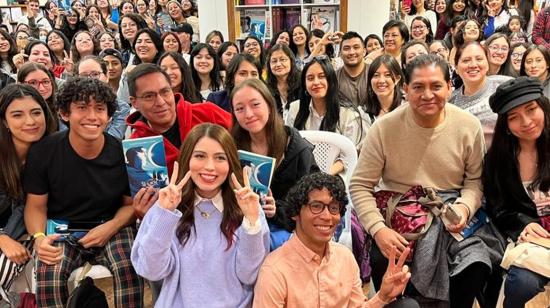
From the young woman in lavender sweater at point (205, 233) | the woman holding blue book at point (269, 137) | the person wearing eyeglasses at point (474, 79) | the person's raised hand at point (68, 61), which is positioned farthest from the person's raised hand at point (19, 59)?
the person wearing eyeglasses at point (474, 79)

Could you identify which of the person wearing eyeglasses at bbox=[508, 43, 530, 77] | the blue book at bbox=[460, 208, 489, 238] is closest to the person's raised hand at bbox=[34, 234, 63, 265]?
the blue book at bbox=[460, 208, 489, 238]

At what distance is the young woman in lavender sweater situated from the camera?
→ 167 cm

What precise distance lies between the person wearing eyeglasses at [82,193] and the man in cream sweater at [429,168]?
1.04 m

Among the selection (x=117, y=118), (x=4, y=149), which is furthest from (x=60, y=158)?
(x=117, y=118)

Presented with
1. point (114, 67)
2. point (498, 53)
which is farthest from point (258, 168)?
point (498, 53)

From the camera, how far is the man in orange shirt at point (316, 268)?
167 cm

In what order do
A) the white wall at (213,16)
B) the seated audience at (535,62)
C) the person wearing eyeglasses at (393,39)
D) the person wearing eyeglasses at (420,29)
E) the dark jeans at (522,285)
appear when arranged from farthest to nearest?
the white wall at (213,16), the person wearing eyeglasses at (420,29), the person wearing eyeglasses at (393,39), the seated audience at (535,62), the dark jeans at (522,285)

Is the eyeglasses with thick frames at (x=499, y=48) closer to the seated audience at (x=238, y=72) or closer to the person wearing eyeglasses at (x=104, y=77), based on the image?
the seated audience at (x=238, y=72)

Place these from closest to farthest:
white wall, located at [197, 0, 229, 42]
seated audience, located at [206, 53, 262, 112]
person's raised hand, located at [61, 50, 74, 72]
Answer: seated audience, located at [206, 53, 262, 112]
person's raised hand, located at [61, 50, 74, 72]
white wall, located at [197, 0, 229, 42]

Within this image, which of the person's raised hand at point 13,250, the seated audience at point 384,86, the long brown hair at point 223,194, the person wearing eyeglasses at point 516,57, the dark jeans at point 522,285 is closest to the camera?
the long brown hair at point 223,194

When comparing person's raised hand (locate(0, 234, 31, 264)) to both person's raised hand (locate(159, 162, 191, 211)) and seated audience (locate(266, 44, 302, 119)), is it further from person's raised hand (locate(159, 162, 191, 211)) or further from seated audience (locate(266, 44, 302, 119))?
seated audience (locate(266, 44, 302, 119))

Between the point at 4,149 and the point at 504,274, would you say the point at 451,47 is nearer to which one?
the point at 504,274

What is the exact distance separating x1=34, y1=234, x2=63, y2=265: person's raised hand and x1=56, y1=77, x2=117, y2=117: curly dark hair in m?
0.55

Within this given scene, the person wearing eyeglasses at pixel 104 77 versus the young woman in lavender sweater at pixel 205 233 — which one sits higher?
the person wearing eyeglasses at pixel 104 77
